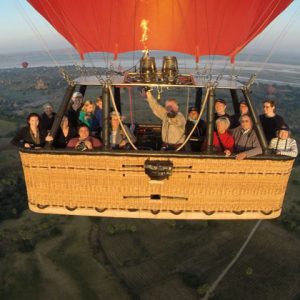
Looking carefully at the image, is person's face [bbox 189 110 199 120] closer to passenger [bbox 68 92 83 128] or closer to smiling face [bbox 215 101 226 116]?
smiling face [bbox 215 101 226 116]

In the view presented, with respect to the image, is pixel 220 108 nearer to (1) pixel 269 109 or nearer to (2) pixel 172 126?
(1) pixel 269 109

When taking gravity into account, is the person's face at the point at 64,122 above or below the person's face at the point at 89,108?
above

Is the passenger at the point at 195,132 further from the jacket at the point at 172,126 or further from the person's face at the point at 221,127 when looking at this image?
the person's face at the point at 221,127

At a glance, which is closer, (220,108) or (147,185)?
(147,185)

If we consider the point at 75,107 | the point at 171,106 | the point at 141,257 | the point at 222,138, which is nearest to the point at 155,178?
the point at 222,138

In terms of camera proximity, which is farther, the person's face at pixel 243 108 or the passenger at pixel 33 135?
the person's face at pixel 243 108

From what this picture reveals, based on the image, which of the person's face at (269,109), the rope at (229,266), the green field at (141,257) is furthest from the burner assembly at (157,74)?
the rope at (229,266)
